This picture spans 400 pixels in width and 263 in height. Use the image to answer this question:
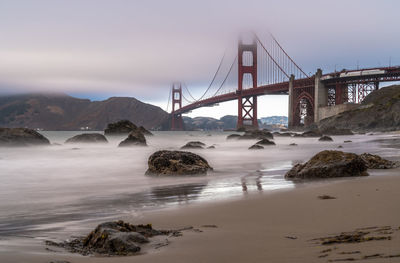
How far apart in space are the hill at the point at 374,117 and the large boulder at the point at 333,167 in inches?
1240

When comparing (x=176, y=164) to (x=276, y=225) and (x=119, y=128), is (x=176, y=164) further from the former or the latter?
(x=119, y=128)

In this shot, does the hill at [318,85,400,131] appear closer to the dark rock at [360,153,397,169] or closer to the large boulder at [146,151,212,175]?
the dark rock at [360,153,397,169]

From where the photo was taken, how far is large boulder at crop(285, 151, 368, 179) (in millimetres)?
5617

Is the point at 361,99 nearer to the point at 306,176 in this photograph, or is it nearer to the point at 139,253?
the point at 306,176

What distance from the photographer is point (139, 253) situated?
7.34 feet

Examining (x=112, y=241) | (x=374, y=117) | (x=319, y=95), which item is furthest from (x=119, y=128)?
(x=319, y=95)

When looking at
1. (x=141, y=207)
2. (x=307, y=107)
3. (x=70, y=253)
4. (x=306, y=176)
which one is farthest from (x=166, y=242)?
(x=307, y=107)

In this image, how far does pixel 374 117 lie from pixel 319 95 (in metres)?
14.6

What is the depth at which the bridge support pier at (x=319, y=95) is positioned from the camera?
53.4 meters

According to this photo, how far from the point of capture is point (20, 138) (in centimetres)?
1656

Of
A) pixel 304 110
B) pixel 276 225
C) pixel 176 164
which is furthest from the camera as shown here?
pixel 304 110

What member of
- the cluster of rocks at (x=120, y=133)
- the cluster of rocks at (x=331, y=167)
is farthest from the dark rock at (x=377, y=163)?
the cluster of rocks at (x=120, y=133)

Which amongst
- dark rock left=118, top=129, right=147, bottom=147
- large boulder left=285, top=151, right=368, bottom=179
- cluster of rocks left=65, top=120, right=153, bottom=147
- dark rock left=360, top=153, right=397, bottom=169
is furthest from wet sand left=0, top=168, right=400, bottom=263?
cluster of rocks left=65, top=120, right=153, bottom=147

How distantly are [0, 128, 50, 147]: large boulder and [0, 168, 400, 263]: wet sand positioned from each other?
14.3 metres
